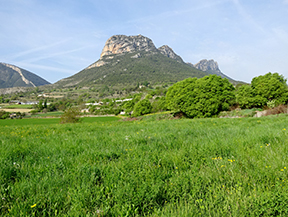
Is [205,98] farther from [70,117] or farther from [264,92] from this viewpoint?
[70,117]

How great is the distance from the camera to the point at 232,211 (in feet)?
5.72

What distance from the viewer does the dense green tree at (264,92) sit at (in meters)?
30.0

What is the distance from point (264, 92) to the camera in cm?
3122

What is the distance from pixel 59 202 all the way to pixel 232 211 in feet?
6.62

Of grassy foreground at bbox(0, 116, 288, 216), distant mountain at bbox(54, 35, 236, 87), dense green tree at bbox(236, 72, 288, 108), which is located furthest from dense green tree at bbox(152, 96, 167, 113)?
distant mountain at bbox(54, 35, 236, 87)

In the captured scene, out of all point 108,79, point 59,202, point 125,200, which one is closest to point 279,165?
point 125,200

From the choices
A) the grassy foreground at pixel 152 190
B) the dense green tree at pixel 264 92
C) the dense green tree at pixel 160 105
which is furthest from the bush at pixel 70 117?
the dense green tree at pixel 160 105

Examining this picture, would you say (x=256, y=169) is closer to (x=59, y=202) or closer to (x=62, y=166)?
(x=59, y=202)

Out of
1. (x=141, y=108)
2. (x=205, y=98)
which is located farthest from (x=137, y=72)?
(x=205, y=98)

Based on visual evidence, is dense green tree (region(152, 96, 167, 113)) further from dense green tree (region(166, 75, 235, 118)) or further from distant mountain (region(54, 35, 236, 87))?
distant mountain (region(54, 35, 236, 87))

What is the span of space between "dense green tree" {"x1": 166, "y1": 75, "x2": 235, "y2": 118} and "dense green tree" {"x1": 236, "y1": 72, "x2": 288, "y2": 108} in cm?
257

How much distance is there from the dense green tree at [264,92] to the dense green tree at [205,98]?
2.57 meters

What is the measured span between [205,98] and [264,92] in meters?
10.9

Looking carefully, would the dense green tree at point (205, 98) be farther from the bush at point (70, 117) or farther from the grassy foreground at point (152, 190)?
the grassy foreground at point (152, 190)
